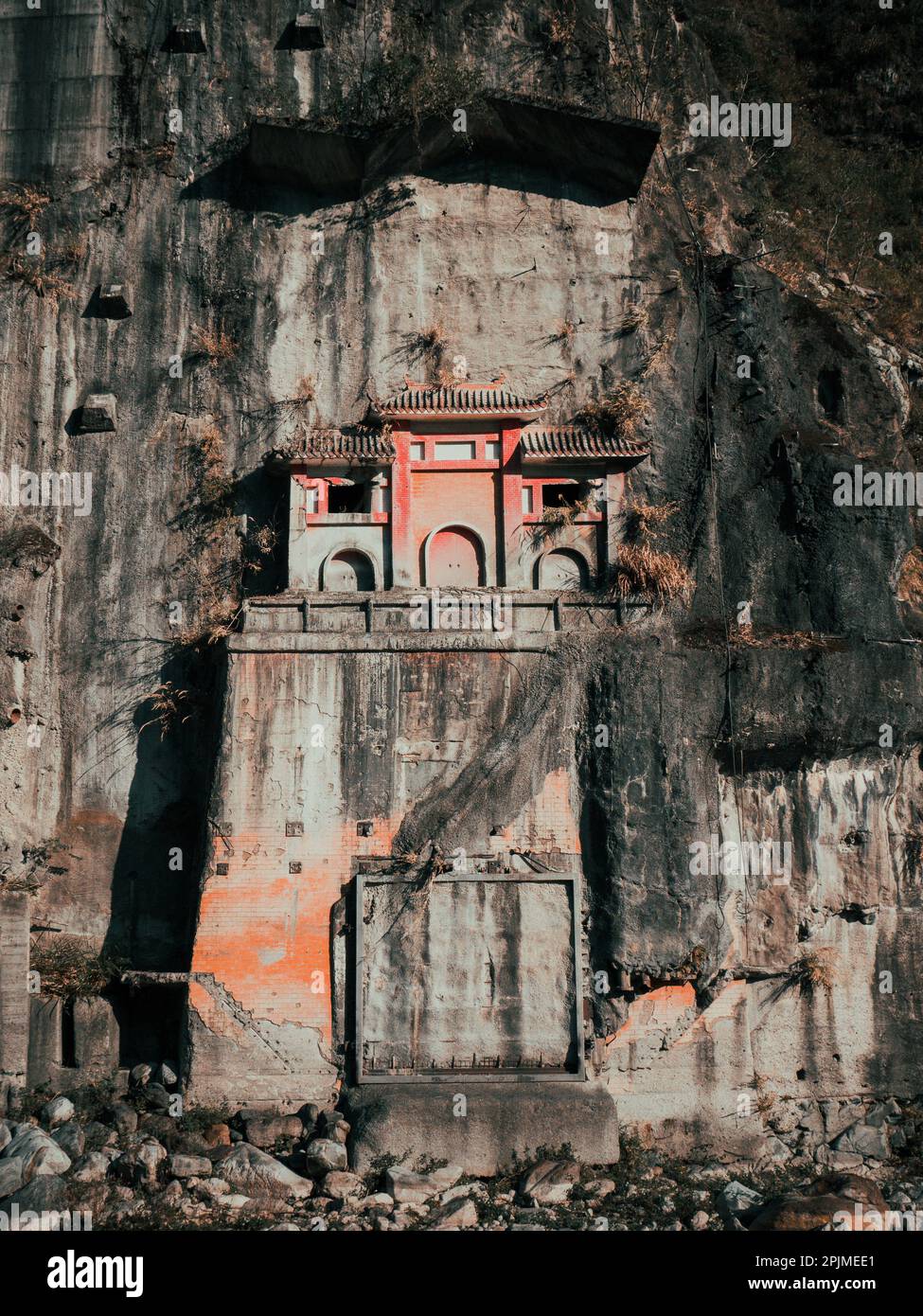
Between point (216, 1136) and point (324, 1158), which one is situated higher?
point (216, 1136)

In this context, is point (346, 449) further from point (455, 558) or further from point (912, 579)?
point (912, 579)

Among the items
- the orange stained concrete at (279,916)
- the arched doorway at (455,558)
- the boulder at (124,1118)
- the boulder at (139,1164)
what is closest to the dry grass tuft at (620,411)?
the arched doorway at (455,558)

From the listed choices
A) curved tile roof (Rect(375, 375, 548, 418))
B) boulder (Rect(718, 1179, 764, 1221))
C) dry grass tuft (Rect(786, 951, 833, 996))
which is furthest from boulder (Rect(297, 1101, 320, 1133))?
curved tile roof (Rect(375, 375, 548, 418))

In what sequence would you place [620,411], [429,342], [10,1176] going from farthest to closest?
1. [429,342]
2. [620,411]
3. [10,1176]

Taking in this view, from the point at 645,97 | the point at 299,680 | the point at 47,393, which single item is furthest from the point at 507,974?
the point at 645,97

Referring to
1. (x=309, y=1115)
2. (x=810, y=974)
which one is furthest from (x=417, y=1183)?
(x=810, y=974)

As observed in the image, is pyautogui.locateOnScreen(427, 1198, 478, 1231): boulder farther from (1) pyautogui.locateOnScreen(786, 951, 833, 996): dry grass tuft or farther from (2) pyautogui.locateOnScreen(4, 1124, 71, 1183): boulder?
(1) pyautogui.locateOnScreen(786, 951, 833, 996): dry grass tuft
